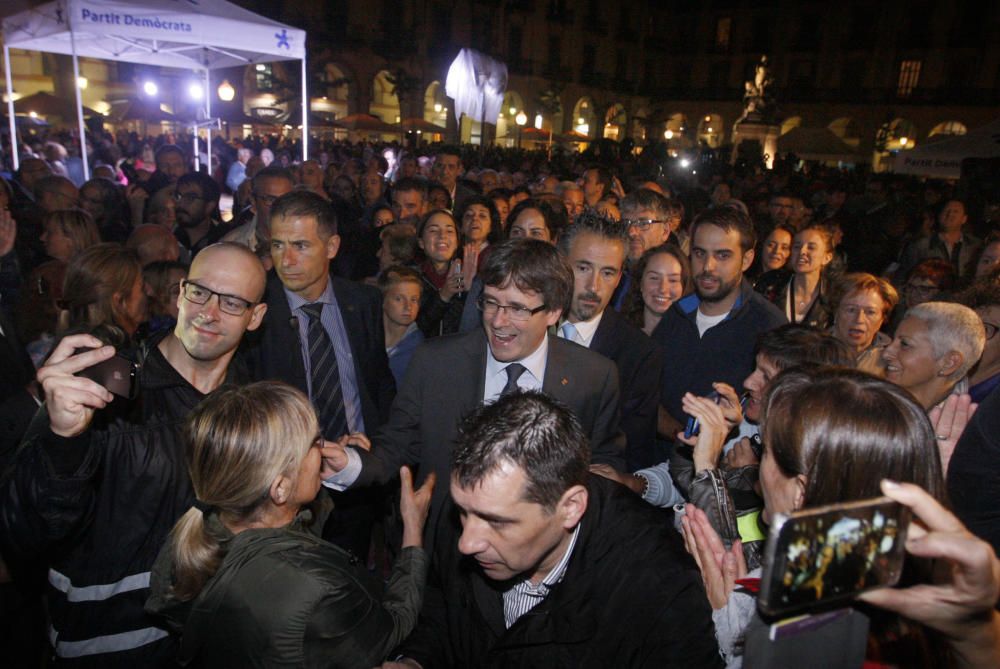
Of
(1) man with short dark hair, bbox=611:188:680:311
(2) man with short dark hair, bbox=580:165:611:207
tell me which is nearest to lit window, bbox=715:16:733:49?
(2) man with short dark hair, bbox=580:165:611:207

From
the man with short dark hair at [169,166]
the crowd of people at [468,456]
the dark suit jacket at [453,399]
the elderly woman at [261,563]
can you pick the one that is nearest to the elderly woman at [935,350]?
the crowd of people at [468,456]

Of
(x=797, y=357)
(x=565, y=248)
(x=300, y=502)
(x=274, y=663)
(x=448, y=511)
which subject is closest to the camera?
(x=274, y=663)

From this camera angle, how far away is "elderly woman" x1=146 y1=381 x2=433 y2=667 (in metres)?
1.56

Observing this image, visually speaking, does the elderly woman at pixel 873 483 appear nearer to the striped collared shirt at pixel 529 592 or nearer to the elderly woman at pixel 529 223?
the striped collared shirt at pixel 529 592

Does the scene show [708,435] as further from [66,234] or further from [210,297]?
[66,234]

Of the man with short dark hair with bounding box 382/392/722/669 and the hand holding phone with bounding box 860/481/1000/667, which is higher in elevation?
the hand holding phone with bounding box 860/481/1000/667

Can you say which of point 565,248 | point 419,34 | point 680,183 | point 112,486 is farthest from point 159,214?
point 419,34

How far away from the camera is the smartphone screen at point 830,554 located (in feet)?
3.08

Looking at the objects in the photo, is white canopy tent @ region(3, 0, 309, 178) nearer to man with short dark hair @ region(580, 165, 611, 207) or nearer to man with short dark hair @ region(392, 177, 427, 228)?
man with short dark hair @ region(392, 177, 427, 228)

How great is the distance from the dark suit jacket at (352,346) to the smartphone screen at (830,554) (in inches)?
104

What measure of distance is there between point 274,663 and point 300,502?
46 centimetres

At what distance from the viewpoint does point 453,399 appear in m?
2.64

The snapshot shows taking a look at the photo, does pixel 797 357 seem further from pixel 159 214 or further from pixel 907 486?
pixel 159 214

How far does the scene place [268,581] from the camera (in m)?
1.58
